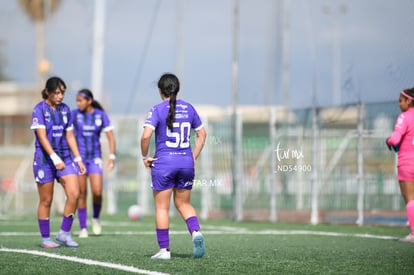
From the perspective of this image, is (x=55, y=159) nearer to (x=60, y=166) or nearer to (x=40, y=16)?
(x=60, y=166)

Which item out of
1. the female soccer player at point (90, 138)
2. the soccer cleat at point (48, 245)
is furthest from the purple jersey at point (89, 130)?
the soccer cleat at point (48, 245)

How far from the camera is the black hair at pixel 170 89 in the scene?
991cm

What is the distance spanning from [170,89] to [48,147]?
254 centimetres

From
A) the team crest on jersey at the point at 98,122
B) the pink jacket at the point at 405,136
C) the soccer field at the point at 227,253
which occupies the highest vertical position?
the team crest on jersey at the point at 98,122

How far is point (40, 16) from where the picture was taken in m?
33.7

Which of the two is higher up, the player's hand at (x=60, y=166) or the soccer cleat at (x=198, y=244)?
the player's hand at (x=60, y=166)

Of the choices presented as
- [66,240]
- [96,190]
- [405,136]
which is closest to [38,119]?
[66,240]

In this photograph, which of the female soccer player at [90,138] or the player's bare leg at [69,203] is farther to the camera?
the female soccer player at [90,138]

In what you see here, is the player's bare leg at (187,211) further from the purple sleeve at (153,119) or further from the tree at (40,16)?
the tree at (40,16)

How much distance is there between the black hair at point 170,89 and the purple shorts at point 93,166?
5.22 metres

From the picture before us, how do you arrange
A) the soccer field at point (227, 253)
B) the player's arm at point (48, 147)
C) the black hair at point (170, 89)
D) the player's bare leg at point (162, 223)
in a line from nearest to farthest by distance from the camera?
the soccer field at point (227, 253)
the black hair at point (170, 89)
the player's bare leg at point (162, 223)
the player's arm at point (48, 147)

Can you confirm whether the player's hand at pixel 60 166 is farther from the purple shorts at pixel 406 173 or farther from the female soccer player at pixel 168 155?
the purple shorts at pixel 406 173

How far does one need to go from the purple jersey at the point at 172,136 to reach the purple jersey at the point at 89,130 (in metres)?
5.14

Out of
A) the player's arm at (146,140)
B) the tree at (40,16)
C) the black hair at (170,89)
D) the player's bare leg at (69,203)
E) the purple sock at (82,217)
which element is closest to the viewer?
the player's arm at (146,140)
